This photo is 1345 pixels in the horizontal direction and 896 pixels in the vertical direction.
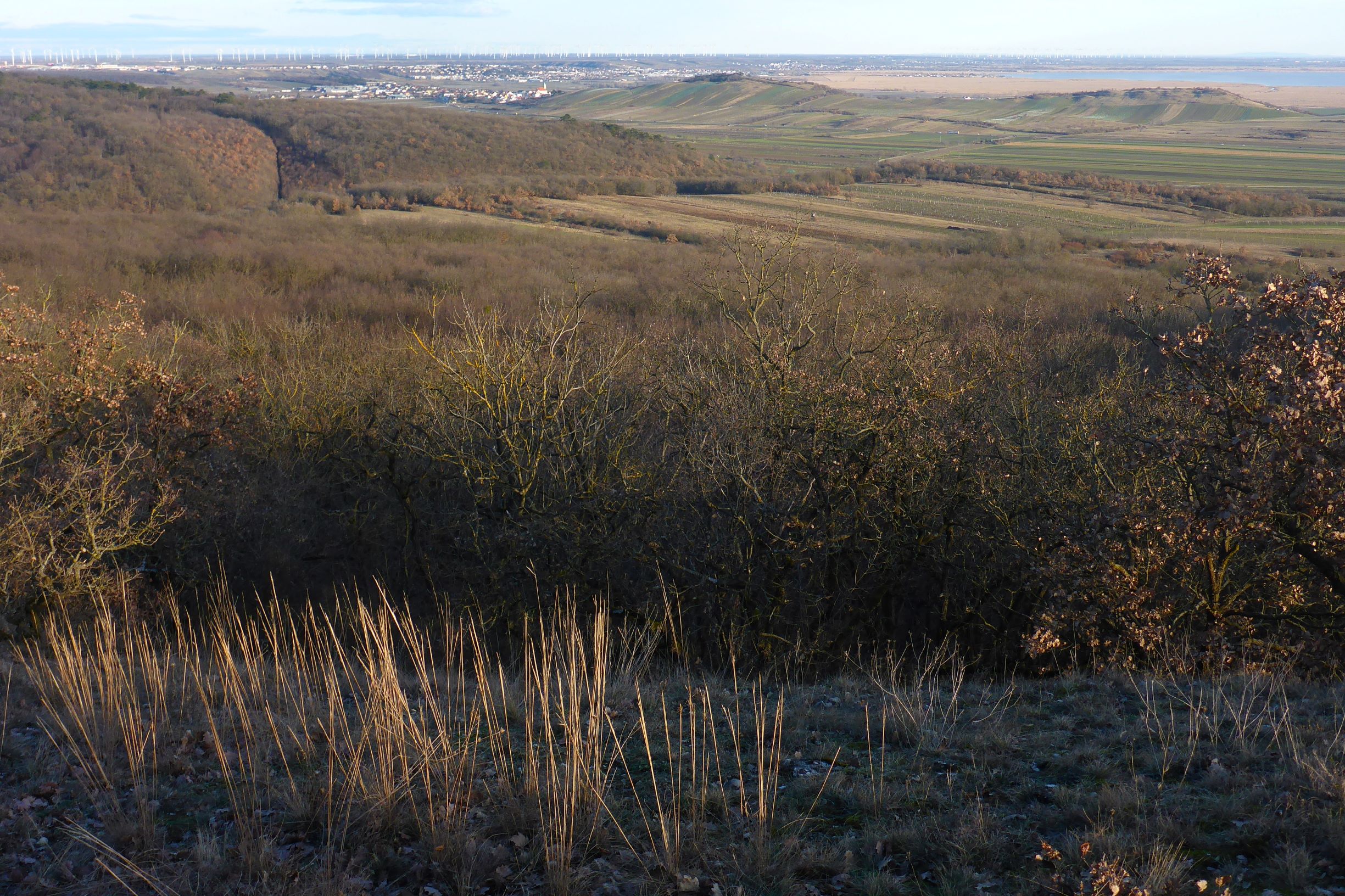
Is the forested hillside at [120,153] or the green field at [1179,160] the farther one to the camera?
the green field at [1179,160]

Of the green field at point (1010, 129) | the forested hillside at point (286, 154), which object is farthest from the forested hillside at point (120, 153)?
the green field at point (1010, 129)

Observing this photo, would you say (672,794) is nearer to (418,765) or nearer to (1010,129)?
(418,765)

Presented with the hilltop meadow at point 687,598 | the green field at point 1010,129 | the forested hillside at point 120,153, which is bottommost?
the hilltop meadow at point 687,598

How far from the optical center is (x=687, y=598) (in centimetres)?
1440

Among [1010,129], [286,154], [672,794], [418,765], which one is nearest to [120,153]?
[286,154]

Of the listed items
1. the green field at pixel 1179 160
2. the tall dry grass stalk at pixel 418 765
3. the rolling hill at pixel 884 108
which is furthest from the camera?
the rolling hill at pixel 884 108

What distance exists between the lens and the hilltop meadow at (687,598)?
5188 millimetres

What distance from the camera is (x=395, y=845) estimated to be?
525 cm

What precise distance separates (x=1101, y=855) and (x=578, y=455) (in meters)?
11.5

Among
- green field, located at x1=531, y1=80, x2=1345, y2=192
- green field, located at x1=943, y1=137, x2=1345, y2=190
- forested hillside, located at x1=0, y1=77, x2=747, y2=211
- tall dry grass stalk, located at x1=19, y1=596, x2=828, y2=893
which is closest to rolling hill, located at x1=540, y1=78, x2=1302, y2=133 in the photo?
green field, located at x1=531, y1=80, x2=1345, y2=192

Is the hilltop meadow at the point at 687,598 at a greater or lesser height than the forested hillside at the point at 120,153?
lesser

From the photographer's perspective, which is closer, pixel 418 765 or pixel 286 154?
pixel 418 765

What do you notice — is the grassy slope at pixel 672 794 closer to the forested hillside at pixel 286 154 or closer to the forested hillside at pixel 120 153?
the forested hillside at pixel 286 154

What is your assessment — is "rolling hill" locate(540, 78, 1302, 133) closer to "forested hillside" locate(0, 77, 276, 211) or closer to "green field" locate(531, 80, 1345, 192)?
"green field" locate(531, 80, 1345, 192)
